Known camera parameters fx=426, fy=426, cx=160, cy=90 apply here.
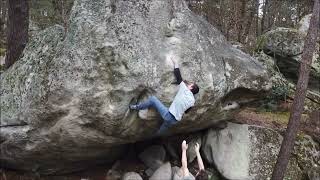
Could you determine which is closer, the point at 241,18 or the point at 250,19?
the point at 241,18

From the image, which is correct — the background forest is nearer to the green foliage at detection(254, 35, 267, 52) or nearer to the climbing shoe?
the green foliage at detection(254, 35, 267, 52)

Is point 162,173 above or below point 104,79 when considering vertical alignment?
below

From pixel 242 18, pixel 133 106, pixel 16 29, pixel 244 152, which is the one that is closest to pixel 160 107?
pixel 133 106

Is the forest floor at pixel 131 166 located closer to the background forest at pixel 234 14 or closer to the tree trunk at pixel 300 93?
the tree trunk at pixel 300 93

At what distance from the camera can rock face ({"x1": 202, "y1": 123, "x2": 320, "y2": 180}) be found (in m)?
10.5

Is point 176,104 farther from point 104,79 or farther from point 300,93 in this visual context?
point 300,93

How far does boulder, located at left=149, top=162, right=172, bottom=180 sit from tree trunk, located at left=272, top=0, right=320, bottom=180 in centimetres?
248

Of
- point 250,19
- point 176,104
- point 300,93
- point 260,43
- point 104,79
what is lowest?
point 300,93

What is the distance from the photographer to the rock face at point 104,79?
846 cm

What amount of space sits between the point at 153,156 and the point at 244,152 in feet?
7.53

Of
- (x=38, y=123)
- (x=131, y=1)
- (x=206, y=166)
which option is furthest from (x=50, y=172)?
(x=131, y=1)

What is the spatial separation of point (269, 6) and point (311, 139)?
10912 mm

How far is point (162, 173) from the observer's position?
9.95 meters

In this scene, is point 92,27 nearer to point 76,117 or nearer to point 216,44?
point 76,117
